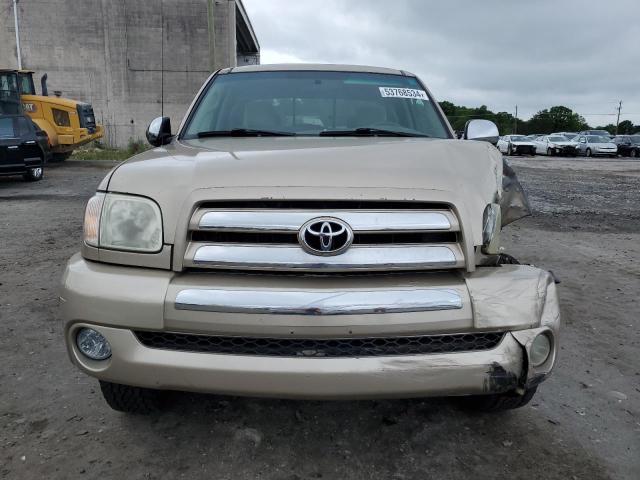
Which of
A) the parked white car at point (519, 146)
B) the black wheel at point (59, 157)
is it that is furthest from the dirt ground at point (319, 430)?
the parked white car at point (519, 146)

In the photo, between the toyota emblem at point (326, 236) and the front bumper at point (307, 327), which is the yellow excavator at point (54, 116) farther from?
the toyota emblem at point (326, 236)

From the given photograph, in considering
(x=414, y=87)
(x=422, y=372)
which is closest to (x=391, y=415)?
(x=422, y=372)

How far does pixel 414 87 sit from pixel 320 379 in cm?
257

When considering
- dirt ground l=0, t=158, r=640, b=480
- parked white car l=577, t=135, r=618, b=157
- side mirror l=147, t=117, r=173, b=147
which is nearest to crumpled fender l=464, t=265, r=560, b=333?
dirt ground l=0, t=158, r=640, b=480

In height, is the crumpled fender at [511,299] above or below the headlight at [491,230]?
below

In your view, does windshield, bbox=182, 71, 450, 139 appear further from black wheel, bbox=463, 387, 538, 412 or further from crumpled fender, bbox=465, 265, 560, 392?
black wheel, bbox=463, 387, 538, 412

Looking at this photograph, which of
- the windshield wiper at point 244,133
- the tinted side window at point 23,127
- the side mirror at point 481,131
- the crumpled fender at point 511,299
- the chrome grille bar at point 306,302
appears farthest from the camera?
the tinted side window at point 23,127

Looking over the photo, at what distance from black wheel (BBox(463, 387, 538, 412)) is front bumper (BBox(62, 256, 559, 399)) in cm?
38

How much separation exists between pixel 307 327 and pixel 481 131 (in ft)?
7.75

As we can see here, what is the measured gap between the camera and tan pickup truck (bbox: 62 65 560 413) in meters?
1.88

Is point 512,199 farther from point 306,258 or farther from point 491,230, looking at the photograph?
point 306,258

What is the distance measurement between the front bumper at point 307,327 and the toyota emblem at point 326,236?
0.12m

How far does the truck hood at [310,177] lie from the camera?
1995mm

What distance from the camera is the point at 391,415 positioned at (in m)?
2.59
